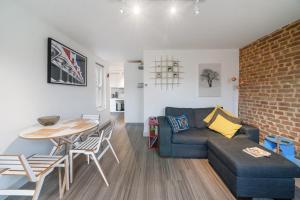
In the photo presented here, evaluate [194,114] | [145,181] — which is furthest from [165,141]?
[194,114]

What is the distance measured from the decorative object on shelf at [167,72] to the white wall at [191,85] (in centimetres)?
10

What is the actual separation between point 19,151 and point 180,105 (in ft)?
10.9

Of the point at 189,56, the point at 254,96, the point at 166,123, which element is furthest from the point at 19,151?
the point at 254,96

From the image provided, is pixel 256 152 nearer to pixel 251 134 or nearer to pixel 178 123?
pixel 251 134

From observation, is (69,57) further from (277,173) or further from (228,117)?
(277,173)

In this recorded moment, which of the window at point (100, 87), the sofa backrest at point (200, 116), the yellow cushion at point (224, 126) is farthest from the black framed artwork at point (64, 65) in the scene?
the yellow cushion at point (224, 126)

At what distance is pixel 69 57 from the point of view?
3061mm

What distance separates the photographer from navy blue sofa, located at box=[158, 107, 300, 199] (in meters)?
1.72

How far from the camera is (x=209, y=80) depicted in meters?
3.97

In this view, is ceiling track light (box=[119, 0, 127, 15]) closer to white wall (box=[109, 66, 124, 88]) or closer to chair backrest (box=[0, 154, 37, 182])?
chair backrest (box=[0, 154, 37, 182])

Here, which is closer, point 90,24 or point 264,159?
point 264,159

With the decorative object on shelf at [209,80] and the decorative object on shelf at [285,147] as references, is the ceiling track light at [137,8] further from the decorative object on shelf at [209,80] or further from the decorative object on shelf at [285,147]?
the decorative object on shelf at [285,147]

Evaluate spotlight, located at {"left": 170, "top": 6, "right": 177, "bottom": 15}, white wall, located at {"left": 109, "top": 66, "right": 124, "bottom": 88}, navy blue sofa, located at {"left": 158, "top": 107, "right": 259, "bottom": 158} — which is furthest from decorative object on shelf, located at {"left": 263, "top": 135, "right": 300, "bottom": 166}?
white wall, located at {"left": 109, "top": 66, "right": 124, "bottom": 88}

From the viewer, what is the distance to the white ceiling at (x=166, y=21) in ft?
6.42
